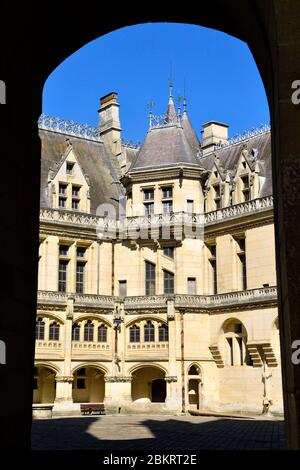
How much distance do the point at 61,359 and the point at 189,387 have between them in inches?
297

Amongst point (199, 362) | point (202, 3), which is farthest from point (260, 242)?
point (202, 3)

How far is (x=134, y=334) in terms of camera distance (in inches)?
1460

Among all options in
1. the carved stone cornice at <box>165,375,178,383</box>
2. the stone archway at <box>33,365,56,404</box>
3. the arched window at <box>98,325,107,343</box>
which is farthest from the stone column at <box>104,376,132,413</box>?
the stone archway at <box>33,365,56,404</box>

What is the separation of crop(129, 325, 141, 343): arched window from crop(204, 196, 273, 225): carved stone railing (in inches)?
297

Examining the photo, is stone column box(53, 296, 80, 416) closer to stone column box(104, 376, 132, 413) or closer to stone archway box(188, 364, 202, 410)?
stone column box(104, 376, 132, 413)

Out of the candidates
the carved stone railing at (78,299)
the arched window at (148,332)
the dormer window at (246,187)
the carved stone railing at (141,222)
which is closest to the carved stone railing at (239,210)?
the carved stone railing at (141,222)

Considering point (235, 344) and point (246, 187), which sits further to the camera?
point (246, 187)

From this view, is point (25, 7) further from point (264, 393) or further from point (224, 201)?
point (224, 201)

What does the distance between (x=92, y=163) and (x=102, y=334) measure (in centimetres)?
1217

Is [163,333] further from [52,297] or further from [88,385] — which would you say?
[52,297]

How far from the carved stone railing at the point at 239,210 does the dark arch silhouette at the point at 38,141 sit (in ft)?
87.0

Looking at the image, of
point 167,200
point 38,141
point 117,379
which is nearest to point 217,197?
point 167,200

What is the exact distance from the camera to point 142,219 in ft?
129

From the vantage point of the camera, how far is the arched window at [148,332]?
3659 cm
